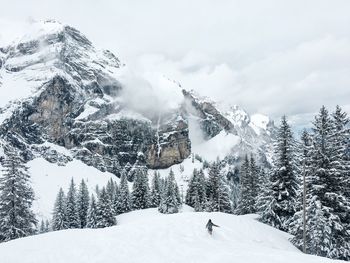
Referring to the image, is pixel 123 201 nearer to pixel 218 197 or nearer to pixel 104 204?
pixel 104 204

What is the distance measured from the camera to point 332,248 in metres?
27.6

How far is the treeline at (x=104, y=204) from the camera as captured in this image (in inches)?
2717

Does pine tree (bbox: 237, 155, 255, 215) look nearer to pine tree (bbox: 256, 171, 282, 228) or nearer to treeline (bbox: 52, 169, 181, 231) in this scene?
pine tree (bbox: 256, 171, 282, 228)

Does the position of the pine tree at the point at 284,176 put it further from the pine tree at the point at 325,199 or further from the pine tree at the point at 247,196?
the pine tree at the point at 247,196

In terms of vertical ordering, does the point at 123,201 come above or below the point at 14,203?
below

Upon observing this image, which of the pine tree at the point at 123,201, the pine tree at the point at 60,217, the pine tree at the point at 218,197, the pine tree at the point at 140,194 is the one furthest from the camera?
the pine tree at the point at 140,194

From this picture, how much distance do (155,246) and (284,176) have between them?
19.7m

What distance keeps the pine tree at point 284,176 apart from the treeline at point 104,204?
1543 inches

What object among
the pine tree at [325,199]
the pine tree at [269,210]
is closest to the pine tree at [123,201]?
the pine tree at [269,210]

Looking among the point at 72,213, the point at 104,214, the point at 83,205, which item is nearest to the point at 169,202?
the point at 104,214

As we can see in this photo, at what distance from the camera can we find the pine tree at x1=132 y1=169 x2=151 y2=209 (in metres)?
85.4

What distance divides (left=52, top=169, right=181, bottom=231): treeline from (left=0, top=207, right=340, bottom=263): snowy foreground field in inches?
1668

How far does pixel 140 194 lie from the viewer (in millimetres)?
86750

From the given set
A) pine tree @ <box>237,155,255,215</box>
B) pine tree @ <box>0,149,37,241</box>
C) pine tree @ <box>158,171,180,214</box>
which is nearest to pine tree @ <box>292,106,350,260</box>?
pine tree @ <box>0,149,37,241</box>
